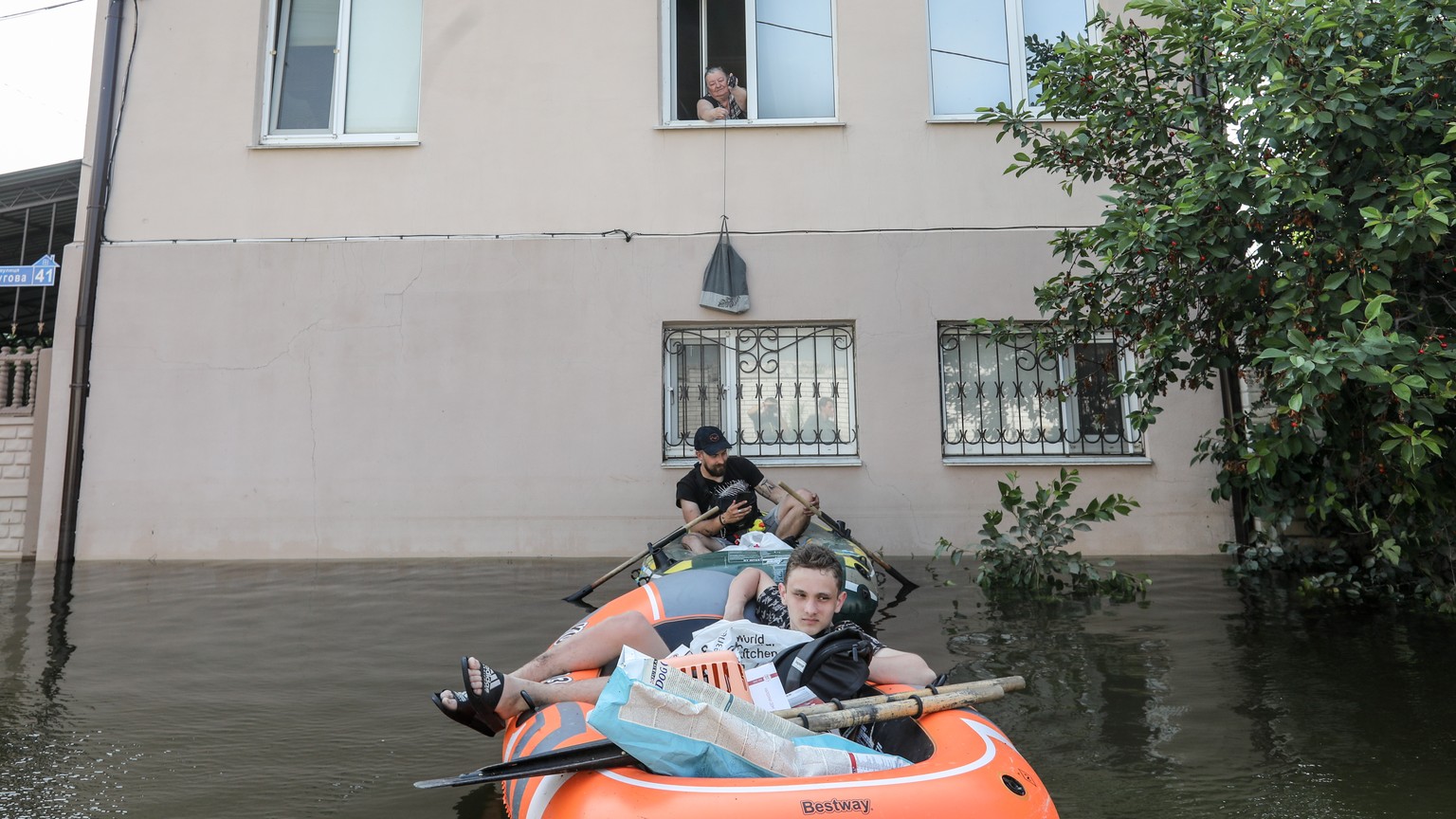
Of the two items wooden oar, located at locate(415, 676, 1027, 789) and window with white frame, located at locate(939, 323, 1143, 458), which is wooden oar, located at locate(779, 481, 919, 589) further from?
wooden oar, located at locate(415, 676, 1027, 789)

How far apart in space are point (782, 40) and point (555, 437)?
407 centimetres

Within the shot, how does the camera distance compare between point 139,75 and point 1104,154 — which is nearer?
point 1104,154

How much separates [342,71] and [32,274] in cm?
343

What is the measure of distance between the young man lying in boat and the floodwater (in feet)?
0.94

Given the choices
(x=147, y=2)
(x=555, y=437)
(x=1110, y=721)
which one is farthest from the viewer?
(x=147, y=2)

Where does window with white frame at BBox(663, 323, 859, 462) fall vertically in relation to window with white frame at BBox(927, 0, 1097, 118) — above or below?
below

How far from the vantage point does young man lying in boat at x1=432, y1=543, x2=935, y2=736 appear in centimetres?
294

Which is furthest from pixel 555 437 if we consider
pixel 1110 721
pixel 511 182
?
pixel 1110 721

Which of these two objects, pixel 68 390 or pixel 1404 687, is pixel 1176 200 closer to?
pixel 1404 687

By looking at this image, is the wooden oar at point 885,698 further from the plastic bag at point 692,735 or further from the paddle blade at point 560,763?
the paddle blade at point 560,763

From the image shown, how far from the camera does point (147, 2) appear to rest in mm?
8289

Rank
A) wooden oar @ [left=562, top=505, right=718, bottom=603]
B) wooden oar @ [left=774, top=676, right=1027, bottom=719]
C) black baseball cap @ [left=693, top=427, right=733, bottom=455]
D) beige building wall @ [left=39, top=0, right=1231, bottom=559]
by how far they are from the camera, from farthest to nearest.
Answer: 1. beige building wall @ [left=39, top=0, right=1231, bottom=559]
2. black baseball cap @ [left=693, top=427, right=733, bottom=455]
3. wooden oar @ [left=562, top=505, right=718, bottom=603]
4. wooden oar @ [left=774, top=676, right=1027, bottom=719]

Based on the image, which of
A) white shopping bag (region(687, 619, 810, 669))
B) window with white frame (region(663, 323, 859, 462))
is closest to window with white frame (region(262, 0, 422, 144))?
window with white frame (region(663, 323, 859, 462))

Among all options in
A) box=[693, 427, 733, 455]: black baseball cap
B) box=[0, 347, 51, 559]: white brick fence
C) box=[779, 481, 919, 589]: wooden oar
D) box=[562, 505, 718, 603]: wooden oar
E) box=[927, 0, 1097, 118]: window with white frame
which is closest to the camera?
box=[562, 505, 718, 603]: wooden oar
